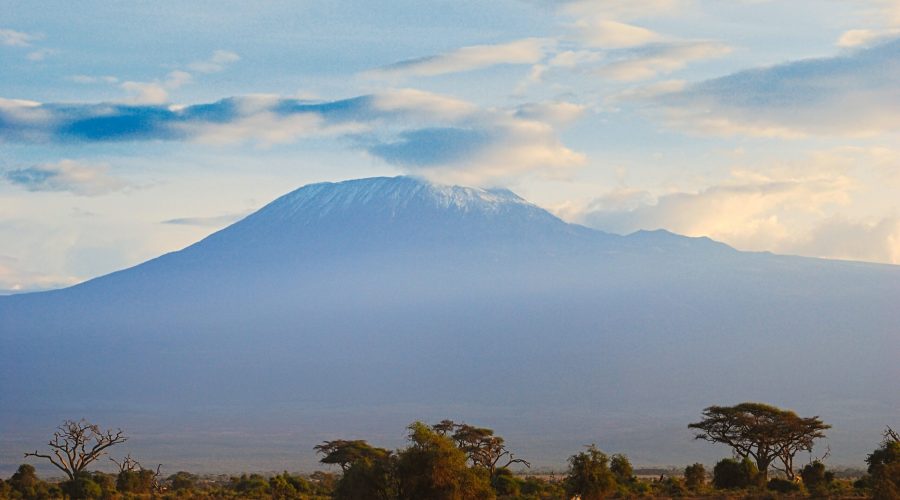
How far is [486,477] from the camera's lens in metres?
47.7

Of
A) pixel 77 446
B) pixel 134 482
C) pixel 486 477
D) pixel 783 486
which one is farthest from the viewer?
pixel 77 446

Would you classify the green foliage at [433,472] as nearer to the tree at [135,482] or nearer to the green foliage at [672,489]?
the green foliage at [672,489]

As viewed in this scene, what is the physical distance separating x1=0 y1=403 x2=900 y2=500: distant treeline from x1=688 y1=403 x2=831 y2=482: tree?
5cm

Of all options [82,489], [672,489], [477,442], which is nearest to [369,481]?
[82,489]

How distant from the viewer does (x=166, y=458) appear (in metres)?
126

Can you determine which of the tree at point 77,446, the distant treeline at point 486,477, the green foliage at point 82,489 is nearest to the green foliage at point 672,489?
the distant treeline at point 486,477

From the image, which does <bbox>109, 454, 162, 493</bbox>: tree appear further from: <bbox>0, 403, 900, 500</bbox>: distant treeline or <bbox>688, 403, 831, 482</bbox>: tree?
<bbox>688, 403, 831, 482</bbox>: tree

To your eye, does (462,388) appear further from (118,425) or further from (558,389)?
(118,425)

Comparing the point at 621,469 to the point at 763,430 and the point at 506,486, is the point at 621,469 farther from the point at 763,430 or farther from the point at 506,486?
the point at 506,486

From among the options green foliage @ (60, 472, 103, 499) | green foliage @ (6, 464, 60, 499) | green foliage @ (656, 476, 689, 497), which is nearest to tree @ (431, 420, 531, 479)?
green foliage @ (656, 476, 689, 497)

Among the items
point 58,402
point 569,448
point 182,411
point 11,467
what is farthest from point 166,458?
point 58,402

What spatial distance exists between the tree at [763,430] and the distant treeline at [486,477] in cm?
5

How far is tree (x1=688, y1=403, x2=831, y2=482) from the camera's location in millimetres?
66625

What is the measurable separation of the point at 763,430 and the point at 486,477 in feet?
81.0
